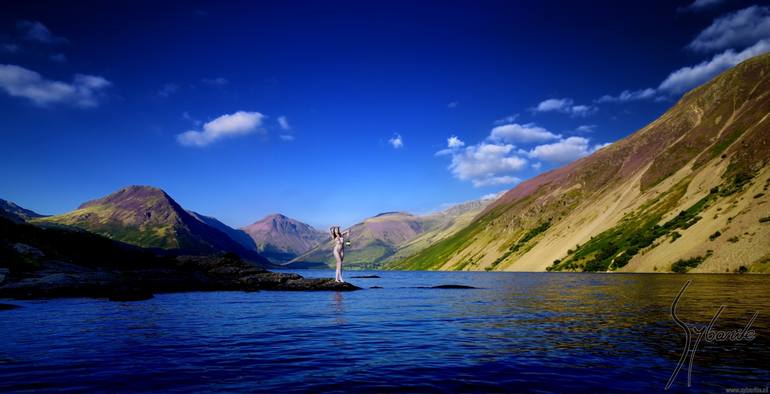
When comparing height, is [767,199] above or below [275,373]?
above

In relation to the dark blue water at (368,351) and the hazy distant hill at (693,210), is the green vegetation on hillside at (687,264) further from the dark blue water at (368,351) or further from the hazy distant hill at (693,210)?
the dark blue water at (368,351)

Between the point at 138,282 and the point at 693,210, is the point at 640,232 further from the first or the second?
the point at 138,282

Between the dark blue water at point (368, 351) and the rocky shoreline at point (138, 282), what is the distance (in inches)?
456

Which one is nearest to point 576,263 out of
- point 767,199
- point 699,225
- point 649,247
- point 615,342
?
point 649,247

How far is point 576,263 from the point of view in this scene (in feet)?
479

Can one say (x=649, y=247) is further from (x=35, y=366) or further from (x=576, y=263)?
(x=35, y=366)

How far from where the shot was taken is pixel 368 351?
17.6 metres

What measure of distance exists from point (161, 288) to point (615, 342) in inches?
1958

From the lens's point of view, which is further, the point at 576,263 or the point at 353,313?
the point at 576,263

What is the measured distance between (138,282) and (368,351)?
4475 centimetres

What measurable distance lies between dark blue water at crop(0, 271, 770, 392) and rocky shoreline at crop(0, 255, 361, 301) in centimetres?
1159

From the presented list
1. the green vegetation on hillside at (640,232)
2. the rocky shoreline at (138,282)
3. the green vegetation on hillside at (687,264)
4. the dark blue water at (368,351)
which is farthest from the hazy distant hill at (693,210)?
the rocky shoreline at (138,282)

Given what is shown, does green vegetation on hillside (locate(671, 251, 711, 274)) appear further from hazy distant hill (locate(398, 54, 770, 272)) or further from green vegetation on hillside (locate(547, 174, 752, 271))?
green vegetation on hillside (locate(547, 174, 752, 271))

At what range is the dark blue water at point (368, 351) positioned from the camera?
41.3 feet
